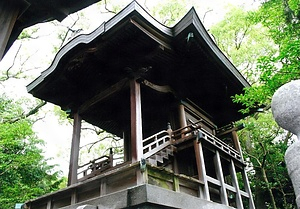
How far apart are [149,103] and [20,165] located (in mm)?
6903

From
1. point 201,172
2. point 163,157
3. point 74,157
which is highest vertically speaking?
point 74,157

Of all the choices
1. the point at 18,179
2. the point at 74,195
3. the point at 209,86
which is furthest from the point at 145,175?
the point at 18,179

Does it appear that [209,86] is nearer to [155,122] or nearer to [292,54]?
[155,122]

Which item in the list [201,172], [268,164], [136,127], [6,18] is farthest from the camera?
[268,164]

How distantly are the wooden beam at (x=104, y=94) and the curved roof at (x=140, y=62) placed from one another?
0.68ft

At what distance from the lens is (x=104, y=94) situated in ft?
25.6

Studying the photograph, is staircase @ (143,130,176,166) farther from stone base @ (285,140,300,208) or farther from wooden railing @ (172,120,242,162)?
stone base @ (285,140,300,208)

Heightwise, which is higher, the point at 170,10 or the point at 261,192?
the point at 170,10

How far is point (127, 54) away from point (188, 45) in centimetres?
154

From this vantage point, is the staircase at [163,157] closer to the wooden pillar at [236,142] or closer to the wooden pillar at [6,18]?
the wooden pillar at [236,142]

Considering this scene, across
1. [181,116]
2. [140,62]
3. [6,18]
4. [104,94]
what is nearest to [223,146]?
[181,116]

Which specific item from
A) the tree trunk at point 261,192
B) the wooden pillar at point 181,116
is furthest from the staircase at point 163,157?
the tree trunk at point 261,192

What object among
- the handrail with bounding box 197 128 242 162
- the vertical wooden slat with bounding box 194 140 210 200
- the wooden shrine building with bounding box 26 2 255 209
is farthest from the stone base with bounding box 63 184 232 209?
the handrail with bounding box 197 128 242 162

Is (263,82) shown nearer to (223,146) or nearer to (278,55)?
(278,55)
